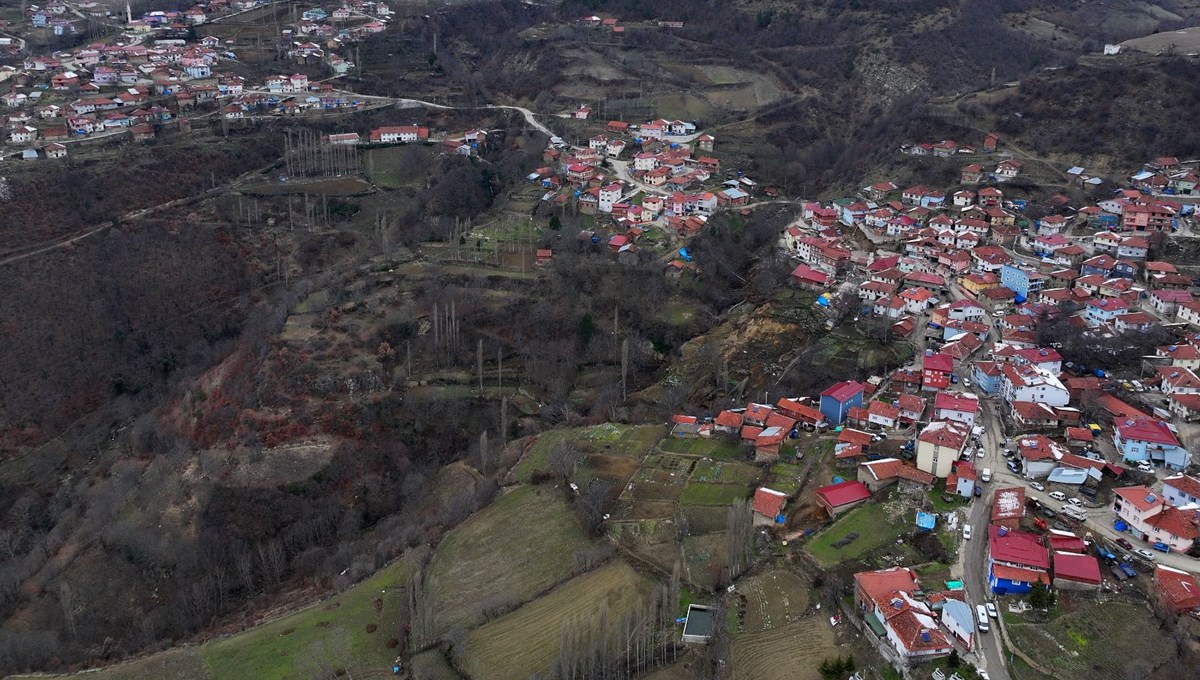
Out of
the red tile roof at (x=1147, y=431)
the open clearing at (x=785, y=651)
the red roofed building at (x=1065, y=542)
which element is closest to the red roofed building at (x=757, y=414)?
the open clearing at (x=785, y=651)

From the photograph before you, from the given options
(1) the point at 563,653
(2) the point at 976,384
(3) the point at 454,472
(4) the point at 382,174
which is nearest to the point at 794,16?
A: (4) the point at 382,174

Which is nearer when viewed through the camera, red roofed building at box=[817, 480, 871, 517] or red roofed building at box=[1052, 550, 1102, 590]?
red roofed building at box=[1052, 550, 1102, 590]

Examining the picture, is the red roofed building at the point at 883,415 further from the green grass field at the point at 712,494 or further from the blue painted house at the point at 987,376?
the green grass field at the point at 712,494

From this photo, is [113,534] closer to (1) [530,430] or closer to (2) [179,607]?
(2) [179,607]

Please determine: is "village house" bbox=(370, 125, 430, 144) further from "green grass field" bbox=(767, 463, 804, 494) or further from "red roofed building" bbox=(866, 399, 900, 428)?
"green grass field" bbox=(767, 463, 804, 494)

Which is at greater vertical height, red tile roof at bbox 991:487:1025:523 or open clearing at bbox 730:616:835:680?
red tile roof at bbox 991:487:1025:523

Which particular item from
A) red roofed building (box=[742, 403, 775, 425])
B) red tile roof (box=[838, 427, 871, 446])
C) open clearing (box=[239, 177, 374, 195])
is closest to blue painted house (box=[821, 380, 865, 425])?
red tile roof (box=[838, 427, 871, 446])
